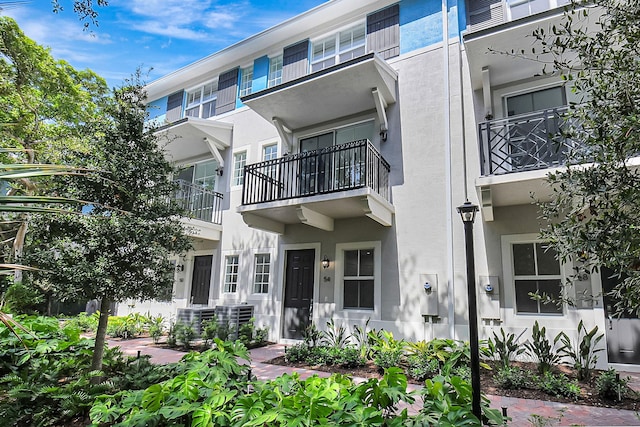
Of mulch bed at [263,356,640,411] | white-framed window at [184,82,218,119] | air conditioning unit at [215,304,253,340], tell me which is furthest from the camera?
white-framed window at [184,82,218,119]

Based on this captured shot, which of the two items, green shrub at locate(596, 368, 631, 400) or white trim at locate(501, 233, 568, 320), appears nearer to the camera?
green shrub at locate(596, 368, 631, 400)

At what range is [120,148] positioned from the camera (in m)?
5.11

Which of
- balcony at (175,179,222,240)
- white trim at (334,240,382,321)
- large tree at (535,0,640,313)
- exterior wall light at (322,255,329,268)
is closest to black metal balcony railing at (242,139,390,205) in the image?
white trim at (334,240,382,321)

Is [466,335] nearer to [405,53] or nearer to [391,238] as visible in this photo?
[391,238]

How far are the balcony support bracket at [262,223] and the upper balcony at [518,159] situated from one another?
5031 millimetres

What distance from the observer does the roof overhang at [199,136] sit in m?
10.5

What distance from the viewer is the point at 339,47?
9688 mm

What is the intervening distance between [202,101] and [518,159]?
10117 mm

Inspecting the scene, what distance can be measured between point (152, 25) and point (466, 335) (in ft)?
24.8

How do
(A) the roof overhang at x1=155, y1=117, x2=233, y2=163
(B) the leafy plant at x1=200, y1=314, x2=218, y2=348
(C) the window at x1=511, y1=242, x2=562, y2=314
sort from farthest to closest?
(A) the roof overhang at x1=155, y1=117, x2=233, y2=163, (B) the leafy plant at x1=200, y1=314, x2=218, y2=348, (C) the window at x1=511, y1=242, x2=562, y2=314

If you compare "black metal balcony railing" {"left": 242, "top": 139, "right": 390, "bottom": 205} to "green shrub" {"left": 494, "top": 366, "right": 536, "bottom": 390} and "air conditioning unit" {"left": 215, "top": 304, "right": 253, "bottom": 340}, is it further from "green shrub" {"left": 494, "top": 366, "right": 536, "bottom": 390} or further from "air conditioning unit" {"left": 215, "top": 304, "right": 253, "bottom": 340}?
"green shrub" {"left": 494, "top": 366, "right": 536, "bottom": 390}

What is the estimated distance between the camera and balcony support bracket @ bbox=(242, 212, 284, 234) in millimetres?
8680

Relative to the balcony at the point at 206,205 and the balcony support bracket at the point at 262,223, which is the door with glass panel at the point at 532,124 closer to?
the balcony support bracket at the point at 262,223

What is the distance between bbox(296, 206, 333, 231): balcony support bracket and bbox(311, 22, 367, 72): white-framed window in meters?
4.35
